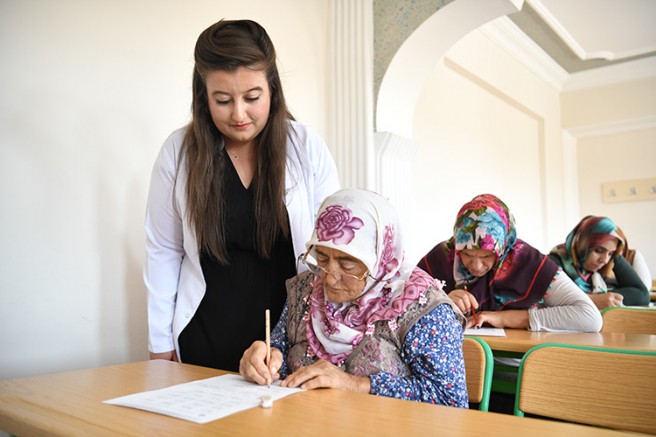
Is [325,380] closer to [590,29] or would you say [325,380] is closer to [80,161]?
[80,161]

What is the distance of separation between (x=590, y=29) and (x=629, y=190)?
8.34 feet

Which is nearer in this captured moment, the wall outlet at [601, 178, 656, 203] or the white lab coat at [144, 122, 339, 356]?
the white lab coat at [144, 122, 339, 356]

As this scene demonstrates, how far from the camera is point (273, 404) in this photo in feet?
3.54

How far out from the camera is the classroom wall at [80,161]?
189 cm

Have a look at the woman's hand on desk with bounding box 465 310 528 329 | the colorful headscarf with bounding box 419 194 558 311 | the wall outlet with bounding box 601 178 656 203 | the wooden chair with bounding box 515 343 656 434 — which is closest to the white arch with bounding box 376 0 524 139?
the colorful headscarf with bounding box 419 194 558 311

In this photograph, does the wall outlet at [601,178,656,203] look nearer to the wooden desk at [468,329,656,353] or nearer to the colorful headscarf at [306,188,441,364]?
the wooden desk at [468,329,656,353]

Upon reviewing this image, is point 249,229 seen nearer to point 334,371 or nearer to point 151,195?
point 151,195

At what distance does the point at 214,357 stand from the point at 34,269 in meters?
0.73

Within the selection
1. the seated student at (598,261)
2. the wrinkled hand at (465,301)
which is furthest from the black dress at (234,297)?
the seated student at (598,261)

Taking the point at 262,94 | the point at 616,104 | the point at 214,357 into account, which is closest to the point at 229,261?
the point at 214,357

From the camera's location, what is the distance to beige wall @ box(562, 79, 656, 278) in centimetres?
745

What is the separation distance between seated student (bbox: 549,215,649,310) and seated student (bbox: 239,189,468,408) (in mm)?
2578

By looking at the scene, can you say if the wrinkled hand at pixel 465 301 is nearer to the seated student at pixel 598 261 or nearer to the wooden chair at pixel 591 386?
the wooden chair at pixel 591 386

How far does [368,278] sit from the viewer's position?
1396 mm
